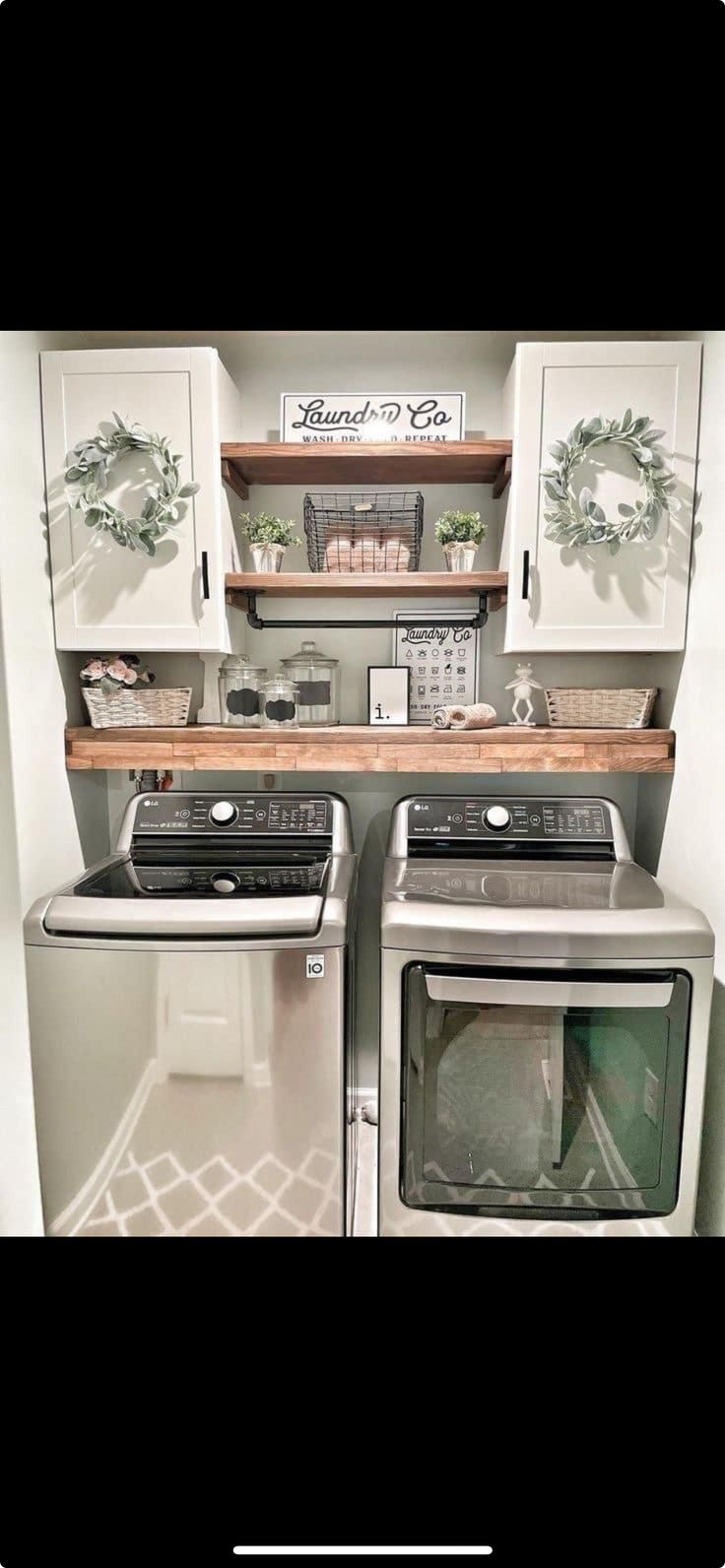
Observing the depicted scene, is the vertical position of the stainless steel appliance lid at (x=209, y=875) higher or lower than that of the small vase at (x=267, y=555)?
lower

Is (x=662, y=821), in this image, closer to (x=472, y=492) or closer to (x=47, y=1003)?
(x=472, y=492)

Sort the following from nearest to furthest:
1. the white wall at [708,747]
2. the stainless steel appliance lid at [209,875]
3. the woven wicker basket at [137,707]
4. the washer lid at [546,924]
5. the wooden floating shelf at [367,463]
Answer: the washer lid at [546,924] < the white wall at [708,747] < the stainless steel appliance lid at [209,875] < the wooden floating shelf at [367,463] < the woven wicker basket at [137,707]

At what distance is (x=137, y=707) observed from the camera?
1811 millimetres

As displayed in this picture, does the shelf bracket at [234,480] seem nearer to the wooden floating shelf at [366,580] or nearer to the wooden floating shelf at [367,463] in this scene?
the wooden floating shelf at [367,463]

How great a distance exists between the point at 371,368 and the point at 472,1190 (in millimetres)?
1919

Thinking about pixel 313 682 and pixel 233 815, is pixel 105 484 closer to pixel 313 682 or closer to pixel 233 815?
pixel 313 682

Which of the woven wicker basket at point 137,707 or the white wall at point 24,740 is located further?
the woven wicker basket at point 137,707

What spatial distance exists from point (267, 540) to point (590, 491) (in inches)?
29.3

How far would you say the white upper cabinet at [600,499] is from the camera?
5.16ft

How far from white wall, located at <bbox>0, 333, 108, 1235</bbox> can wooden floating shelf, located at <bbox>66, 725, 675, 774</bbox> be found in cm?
14

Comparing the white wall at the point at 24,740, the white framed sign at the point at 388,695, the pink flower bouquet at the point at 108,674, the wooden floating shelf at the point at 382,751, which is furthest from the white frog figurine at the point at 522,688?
the white wall at the point at 24,740

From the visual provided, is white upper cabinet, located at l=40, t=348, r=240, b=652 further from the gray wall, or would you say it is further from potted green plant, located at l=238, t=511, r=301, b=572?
the gray wall

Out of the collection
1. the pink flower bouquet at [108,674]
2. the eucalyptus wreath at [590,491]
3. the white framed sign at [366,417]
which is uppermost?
the white framed sign at [366,417]

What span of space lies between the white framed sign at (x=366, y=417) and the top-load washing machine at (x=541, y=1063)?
1139mm
